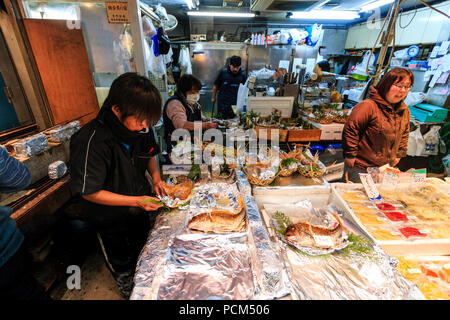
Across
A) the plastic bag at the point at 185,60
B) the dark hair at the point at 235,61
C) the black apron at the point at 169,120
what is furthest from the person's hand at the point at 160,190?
the plastic bag at the point at 185,60

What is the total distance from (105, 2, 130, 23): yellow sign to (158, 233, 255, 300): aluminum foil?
2.67 metres

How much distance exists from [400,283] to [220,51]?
691cm

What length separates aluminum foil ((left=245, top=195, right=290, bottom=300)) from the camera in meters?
0.98

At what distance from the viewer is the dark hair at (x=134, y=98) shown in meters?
1.19

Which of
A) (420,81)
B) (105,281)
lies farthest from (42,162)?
(420,81)

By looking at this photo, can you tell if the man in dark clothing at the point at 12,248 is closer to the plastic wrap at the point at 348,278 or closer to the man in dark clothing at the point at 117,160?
the man in dark clothing at the point at 117,160

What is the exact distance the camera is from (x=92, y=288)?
7.11ft

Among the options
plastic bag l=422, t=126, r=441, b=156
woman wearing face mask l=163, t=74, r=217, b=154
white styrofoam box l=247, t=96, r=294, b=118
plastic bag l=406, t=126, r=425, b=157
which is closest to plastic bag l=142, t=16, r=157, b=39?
woman wearing face mask l=163, t=74, r=217, b=154

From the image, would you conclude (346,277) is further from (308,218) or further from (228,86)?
(228,86)

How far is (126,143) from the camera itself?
55.9 inches

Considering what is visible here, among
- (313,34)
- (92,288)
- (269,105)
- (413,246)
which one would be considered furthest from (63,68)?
(313,34)

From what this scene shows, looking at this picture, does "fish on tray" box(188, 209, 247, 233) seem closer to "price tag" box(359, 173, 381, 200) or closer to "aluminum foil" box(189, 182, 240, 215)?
"aluminum foil" box(189, 182, 240, 215)

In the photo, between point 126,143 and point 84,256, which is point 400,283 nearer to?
point 126,143

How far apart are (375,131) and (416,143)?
2693 mm
